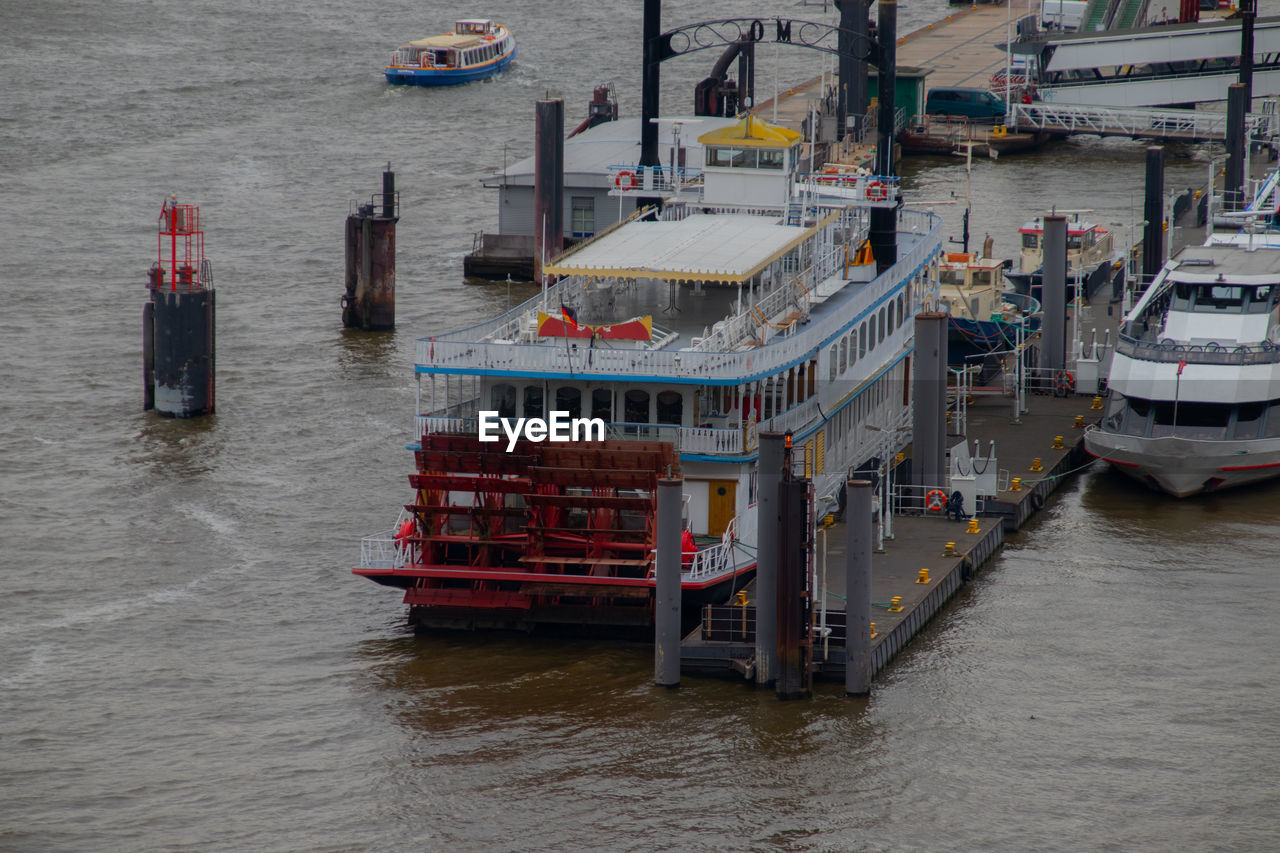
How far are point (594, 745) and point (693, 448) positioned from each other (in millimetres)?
6222

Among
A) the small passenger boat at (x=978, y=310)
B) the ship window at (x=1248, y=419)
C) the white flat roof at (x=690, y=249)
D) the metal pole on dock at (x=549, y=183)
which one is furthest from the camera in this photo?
the metal pole on dock at (x=549, y=183)

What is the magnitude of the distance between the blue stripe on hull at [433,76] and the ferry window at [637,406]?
6620cm

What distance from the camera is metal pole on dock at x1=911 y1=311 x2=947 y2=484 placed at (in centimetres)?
3812

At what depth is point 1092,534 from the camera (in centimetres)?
4162

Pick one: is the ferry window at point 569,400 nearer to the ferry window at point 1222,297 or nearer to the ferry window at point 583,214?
the ferry window at point 1222,297

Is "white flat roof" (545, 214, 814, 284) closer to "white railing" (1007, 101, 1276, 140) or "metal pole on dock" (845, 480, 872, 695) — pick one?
"metal pole on dock" (845, 480, 872, 695)

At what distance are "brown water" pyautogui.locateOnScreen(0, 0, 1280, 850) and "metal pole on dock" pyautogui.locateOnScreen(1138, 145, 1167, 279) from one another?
404 inches

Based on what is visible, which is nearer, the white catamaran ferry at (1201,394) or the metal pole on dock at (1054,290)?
the white catamaran ferry at (1201,394)

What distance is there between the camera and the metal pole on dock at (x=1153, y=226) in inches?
2140

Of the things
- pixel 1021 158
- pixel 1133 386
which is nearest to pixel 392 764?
pixel 1133 386

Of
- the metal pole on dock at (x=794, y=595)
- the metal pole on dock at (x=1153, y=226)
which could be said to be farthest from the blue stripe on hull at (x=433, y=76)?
the metal pole on dock at (x=794, y=595)

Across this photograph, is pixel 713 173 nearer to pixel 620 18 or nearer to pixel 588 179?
pixel 588 179

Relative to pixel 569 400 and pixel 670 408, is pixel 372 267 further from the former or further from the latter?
pixel 670 408

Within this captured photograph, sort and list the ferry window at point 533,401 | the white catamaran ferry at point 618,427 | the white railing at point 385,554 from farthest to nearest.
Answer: the ferry window at point 533,401 → the white railing at point 385,554 → the white catamaran ferry at point 618,427
